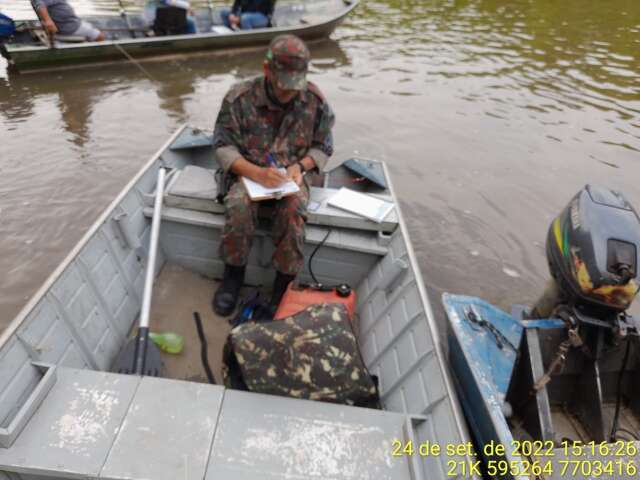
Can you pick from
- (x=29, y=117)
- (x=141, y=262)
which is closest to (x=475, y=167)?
(x=141, y=262)

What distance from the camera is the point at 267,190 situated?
8.50 feet

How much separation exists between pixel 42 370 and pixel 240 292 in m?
1.47

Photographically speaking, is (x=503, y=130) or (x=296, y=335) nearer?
(x=296, y=335)

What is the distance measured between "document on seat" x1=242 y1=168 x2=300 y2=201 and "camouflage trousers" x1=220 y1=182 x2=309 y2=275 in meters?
0.06

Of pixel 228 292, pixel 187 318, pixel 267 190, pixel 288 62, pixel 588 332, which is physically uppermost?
pixel 288 62

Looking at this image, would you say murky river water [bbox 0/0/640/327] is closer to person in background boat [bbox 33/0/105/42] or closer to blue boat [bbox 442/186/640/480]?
person in background boat [bbox 33/0/105/42]

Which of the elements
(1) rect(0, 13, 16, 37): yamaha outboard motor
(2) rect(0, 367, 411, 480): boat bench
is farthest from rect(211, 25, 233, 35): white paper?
(2) rect(0, 367, 411, 480): boat bench

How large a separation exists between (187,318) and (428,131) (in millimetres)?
5105

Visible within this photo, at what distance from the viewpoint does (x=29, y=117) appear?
604cm

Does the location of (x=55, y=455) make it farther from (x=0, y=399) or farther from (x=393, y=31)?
(x=393, y=31)

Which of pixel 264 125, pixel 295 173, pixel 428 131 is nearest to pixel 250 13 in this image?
pixel 428 131

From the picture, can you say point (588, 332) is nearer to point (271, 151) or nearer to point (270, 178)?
point (270, 178)

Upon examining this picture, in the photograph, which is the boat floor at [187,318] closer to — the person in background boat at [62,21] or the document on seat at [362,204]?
the document on seat at [362,204]

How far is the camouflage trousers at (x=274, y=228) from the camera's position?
259cm
